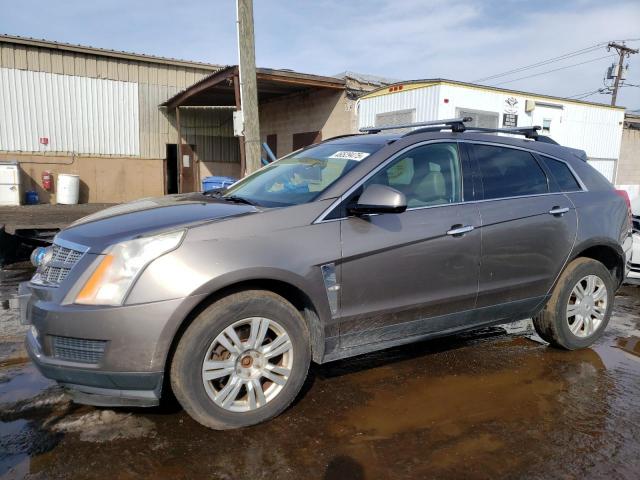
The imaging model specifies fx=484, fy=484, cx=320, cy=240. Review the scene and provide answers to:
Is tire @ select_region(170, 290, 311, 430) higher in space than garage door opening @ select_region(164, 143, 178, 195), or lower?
lower

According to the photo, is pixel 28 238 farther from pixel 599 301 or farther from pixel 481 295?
pixel 599 301

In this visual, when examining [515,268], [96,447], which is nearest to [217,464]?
[96,447]

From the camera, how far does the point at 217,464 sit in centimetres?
247

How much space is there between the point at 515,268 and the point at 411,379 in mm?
1157

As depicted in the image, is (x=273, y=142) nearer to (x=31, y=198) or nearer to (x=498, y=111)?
(x=31, y=198)

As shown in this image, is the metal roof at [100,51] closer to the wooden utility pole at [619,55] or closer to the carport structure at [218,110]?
the carport structure at [218,110]

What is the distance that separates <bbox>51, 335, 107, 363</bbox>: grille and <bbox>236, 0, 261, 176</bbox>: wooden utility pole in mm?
4927

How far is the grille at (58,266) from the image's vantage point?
2.62 metres

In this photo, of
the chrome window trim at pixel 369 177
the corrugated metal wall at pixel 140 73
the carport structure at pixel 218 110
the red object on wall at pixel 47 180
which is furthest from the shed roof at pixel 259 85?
the chrome window trim at pixel 369 177

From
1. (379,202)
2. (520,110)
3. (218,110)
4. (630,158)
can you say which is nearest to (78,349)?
(379,202)

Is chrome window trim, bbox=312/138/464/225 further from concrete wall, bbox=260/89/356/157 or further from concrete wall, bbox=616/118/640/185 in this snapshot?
concrete wall, bbox=616/118/640/185

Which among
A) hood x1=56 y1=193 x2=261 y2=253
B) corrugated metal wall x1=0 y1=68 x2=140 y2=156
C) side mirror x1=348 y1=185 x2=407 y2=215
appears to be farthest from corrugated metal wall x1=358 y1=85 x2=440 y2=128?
corrugated metal wall x1=0 y1=68 x2=140 y2=156

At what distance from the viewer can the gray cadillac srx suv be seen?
250 cm

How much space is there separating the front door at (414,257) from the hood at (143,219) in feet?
2.51
